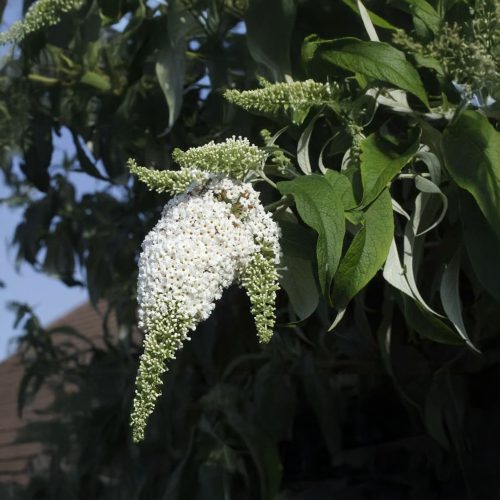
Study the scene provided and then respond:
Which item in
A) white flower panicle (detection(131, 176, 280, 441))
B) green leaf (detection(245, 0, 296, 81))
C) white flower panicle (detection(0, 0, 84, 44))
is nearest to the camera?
white flower panicle (detection(131, 176, 280, 441))

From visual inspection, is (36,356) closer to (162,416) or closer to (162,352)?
(162,416)

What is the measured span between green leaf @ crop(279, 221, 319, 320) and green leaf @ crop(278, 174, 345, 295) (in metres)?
0.09

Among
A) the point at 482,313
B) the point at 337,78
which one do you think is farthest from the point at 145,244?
the point at 482,313

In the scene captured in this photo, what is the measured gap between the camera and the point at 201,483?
2.81 meters

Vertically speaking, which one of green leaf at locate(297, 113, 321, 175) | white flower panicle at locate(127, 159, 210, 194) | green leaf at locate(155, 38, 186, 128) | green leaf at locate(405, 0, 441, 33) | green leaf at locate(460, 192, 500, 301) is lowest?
green leaf at locate(460, 192, 500, 301)

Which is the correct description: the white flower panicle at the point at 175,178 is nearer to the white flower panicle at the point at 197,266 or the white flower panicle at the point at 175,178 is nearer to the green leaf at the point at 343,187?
the white flower panicle at the point at 197,266

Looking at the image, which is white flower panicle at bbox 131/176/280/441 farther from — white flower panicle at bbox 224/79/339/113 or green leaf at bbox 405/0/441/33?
green leaf at bbox 405/0/441/33

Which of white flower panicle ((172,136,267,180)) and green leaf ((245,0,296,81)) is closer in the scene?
white flower panicle ((172,136,267,180))

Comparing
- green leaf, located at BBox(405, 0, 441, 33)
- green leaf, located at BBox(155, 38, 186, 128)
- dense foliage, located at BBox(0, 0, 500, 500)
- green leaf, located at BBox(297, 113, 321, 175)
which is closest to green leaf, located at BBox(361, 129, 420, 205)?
dense foliage, located at BBox(0, 0, 500, 500)

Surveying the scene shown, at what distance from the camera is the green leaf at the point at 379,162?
1.50 metres

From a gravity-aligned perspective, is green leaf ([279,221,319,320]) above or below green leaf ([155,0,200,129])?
below

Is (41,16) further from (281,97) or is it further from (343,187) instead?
(343,187)

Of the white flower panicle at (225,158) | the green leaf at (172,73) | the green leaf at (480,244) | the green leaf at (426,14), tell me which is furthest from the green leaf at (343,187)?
the green leaf at (172,73)

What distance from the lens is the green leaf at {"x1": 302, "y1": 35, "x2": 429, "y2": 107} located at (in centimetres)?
159
